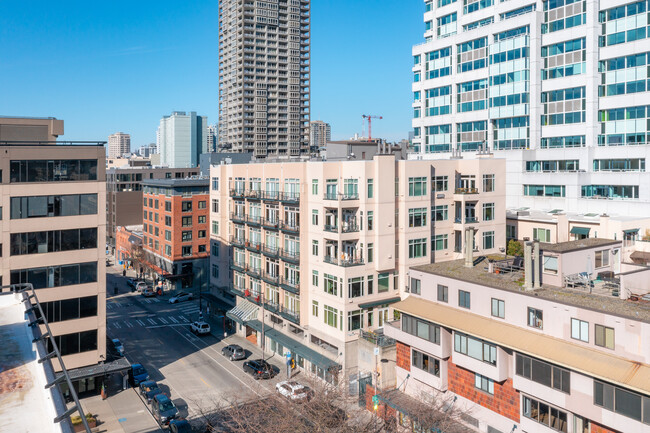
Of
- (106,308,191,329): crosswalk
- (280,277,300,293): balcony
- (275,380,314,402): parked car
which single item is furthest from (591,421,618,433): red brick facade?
(106,308,191,329): crosswalk

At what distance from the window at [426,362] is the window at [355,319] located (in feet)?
22.2

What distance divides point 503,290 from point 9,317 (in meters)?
27.7

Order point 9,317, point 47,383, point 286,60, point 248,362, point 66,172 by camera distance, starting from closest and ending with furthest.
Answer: point 47,383, point 9,317, point 66,172, point 248,362, point 286,60

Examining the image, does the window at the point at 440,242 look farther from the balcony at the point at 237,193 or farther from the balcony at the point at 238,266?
the balcony at the point at 237,193

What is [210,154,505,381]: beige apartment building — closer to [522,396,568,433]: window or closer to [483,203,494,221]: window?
[483,203,494,221]: window

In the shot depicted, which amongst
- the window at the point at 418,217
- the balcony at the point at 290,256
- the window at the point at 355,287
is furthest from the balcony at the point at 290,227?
the window at the point at 418,217

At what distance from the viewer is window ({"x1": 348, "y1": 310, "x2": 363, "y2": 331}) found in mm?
45031

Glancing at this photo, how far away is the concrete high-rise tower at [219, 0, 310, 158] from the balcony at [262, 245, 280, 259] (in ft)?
398

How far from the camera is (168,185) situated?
88250mm

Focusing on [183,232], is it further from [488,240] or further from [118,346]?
[488,240]

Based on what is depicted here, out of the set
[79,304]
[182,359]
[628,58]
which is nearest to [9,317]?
[79,304]

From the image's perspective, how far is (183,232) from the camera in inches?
3492

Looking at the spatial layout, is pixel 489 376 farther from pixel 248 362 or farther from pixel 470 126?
pixel 470 126

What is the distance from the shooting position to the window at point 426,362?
3816 cm
